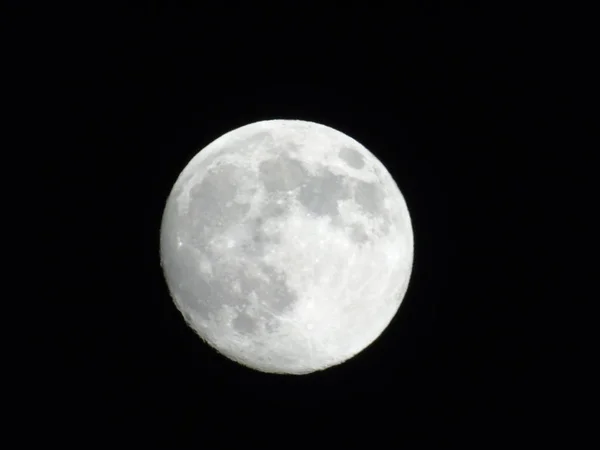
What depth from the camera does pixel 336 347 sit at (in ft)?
12.4

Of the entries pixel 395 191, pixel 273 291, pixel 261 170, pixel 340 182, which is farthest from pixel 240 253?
pixel 395 191

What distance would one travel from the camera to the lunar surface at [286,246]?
11.4ft

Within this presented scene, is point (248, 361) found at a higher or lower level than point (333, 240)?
lower

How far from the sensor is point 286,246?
3428 millimetres

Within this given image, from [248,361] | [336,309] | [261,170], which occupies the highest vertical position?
[261,170]

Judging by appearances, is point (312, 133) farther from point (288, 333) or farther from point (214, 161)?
point (288, 333)

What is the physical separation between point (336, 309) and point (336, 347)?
0.33 metres

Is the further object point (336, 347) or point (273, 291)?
point (336, 347)

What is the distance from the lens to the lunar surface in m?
3.46

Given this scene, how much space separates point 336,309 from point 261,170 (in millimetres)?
980

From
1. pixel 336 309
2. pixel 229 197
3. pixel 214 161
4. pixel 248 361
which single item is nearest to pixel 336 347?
pixel 336 309

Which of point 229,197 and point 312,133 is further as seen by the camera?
point 312,133

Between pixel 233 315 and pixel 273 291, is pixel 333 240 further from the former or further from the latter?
pixel 233 315

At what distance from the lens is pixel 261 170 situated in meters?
3.58
